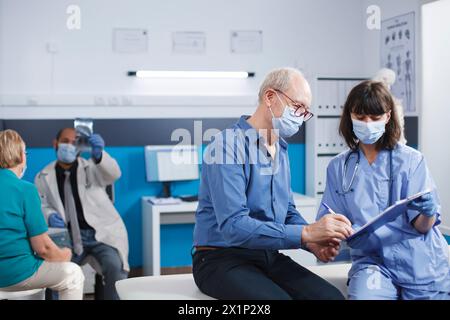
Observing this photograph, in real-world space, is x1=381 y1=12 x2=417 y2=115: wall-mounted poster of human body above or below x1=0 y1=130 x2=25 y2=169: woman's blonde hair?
above

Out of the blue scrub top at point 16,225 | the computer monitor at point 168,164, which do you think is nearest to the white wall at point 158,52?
the computer monitor at point 168,164

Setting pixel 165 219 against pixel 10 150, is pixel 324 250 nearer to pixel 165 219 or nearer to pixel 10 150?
pixel 10 150

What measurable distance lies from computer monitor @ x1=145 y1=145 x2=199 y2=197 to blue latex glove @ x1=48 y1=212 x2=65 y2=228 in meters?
0.78

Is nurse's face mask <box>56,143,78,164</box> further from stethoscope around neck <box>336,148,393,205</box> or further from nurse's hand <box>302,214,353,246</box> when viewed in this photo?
nurse's hand <box>302,214,353,246</box>

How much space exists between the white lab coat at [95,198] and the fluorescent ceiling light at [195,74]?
2.52 feet

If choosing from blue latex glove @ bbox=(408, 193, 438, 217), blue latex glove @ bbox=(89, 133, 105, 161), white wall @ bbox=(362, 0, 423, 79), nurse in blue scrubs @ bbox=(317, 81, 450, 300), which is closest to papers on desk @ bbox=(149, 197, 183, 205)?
blue latex glove @ bbox=(89, 133, 105, 161)

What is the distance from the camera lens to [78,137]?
3.14 m

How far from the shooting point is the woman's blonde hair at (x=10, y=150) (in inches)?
86.1

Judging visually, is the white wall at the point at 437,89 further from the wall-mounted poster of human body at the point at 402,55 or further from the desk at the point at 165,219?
the desk at the point at 165,219

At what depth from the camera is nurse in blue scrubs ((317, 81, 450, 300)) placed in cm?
167

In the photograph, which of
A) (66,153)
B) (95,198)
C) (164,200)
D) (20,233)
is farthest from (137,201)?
(20,233)

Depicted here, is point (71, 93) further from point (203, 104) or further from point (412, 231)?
point (412, 231)

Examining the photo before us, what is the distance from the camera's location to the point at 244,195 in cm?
157
